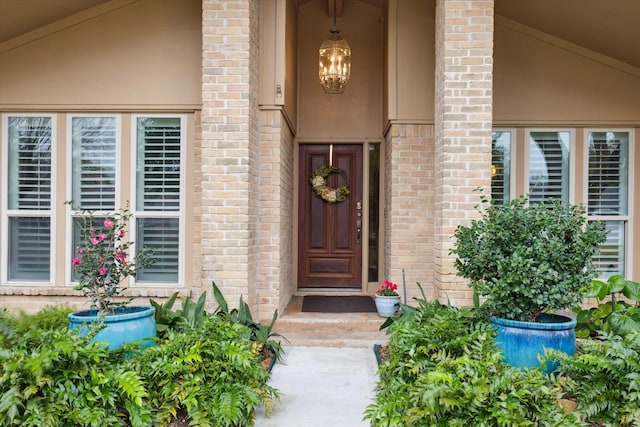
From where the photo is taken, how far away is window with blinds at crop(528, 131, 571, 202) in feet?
16.9

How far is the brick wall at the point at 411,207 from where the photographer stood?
15.9 ft

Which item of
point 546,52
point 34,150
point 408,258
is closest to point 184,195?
point 34,150

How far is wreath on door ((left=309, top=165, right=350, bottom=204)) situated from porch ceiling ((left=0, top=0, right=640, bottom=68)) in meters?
2.55

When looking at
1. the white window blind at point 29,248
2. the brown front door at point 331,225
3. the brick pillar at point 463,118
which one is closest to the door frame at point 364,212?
the brown front door at point 331,225

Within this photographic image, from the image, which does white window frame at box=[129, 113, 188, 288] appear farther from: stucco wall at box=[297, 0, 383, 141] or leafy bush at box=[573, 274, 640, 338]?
leafy bush at box=[573, 274, 640, 338]

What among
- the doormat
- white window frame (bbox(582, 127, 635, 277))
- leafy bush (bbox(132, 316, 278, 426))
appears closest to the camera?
leafy bush (bbox(132, 316, 278, 426))

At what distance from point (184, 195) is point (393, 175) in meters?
2.15

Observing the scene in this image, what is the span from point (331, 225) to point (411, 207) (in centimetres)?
141

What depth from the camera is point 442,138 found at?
3.97 metres

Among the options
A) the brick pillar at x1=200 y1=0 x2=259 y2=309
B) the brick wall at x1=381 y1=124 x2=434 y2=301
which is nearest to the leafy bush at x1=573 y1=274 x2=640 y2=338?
the brick wall at x1=381 y1=124 x2=434 y2=301

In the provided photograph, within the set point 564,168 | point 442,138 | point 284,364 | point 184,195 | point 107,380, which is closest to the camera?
point 107,380

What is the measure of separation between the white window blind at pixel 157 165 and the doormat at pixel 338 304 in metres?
1.76

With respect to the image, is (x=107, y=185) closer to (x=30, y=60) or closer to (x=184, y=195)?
(x=184, y=195)

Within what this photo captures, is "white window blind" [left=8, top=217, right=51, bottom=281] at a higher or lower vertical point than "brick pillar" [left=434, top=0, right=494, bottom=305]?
lower
